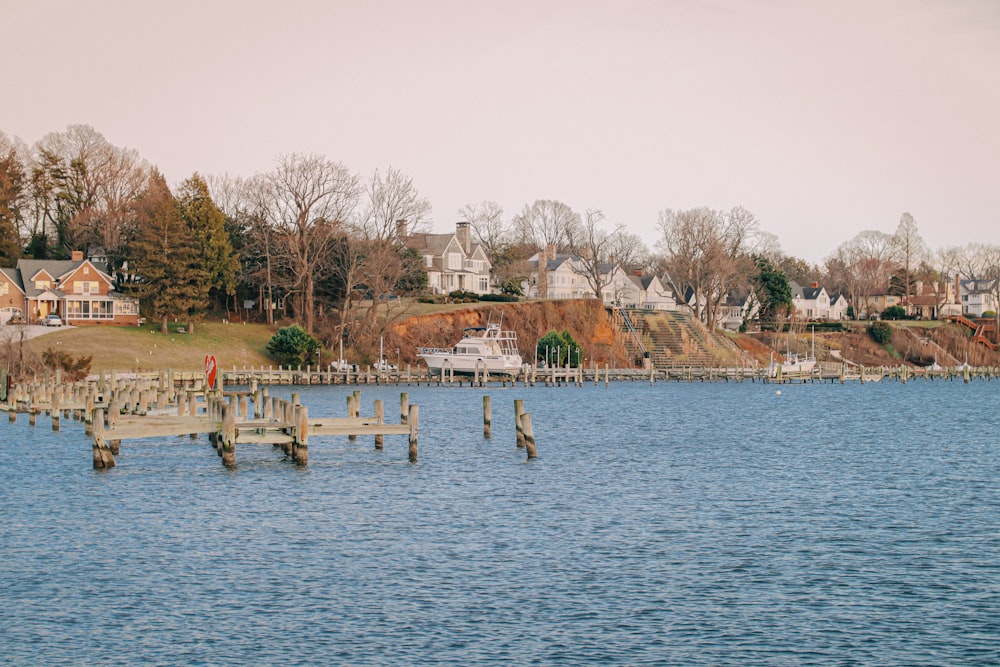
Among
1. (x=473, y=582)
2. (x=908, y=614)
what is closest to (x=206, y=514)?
(x=473, y=582)

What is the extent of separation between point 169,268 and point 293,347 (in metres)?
13.1

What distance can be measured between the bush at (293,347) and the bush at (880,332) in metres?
85.9

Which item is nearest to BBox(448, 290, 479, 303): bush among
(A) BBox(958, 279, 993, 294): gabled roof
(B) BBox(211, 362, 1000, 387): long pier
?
(B) BBox(211, 362, 1000, 387): long pier

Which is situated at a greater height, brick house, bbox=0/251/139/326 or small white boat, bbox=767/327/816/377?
brick house, bbox=0/251/139/326

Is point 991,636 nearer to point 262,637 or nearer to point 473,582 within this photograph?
point 473,582

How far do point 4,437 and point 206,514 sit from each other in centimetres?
2271

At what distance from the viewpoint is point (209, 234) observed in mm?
100062

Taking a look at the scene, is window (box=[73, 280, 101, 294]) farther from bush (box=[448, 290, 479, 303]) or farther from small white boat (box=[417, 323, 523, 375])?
bush (box=[448, 290, 479, 303])

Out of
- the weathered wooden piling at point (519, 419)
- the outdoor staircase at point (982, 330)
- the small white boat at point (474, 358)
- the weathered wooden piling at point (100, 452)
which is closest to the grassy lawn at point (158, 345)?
the small white boat at point (474, 358)

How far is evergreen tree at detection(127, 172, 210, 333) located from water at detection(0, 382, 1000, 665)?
50.6 metres

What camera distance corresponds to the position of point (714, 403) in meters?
79.6

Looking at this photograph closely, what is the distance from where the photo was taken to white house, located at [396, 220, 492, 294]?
132 m

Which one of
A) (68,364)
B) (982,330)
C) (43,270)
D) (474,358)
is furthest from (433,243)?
(982,330)

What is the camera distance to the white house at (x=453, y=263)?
132m
